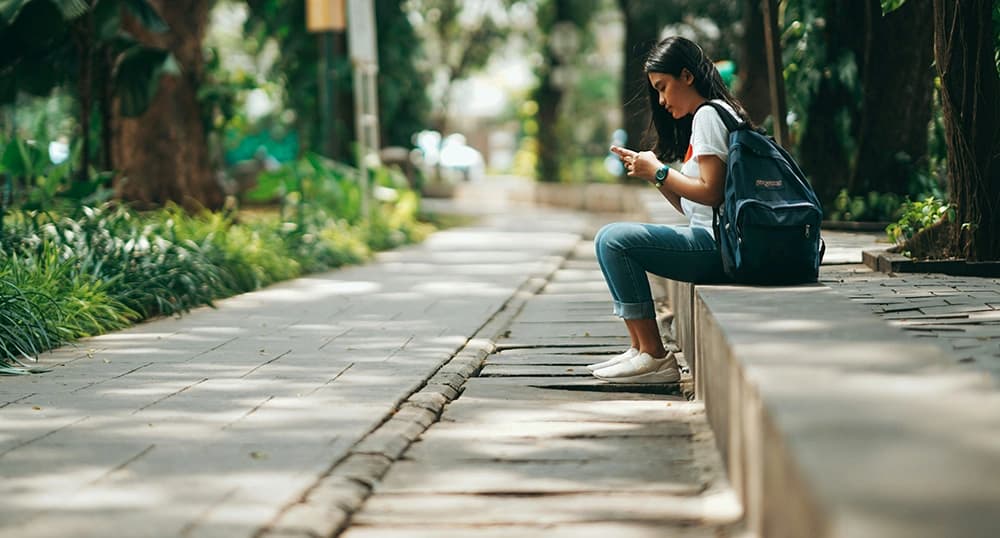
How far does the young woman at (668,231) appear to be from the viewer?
596 cm

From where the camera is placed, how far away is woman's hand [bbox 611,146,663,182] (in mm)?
5984

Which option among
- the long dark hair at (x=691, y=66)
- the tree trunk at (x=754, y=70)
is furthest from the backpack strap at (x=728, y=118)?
the tree trunk at (x=754, y=70)

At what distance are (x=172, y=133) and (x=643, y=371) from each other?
10.3m

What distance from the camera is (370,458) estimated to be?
467 cm

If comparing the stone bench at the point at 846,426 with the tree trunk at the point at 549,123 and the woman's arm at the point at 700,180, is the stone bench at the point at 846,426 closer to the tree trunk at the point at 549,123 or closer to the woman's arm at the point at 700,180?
the woman's arm at the point at 700,180

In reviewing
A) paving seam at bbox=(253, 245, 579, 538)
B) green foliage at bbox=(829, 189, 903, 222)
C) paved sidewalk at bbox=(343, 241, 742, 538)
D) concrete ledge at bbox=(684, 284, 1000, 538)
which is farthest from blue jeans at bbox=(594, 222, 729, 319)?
green foliage at bbox=(829, 189, 903, 222)

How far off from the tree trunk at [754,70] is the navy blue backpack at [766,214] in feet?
37.8

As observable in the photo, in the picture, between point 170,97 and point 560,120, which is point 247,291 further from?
point 560,120

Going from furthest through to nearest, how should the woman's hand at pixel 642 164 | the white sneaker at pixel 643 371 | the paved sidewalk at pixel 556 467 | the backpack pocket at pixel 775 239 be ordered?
the white sneaker at pixel 643 371
the woman's hand at pixel 642 164
the backpack pocket at pixel 775 239
the paved sidewalk at pixel 556 467

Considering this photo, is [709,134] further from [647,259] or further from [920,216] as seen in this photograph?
[920,216]

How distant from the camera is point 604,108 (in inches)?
2157

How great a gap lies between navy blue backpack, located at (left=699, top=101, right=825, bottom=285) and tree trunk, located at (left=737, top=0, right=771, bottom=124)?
1153cm

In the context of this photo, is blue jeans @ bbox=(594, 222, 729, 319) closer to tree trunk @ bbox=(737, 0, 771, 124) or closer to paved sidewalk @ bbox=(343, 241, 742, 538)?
paved sidewalk @ bbox=(343, 241, 742, 538)

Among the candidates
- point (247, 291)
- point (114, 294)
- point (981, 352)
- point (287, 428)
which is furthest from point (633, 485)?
point (247, 291)
